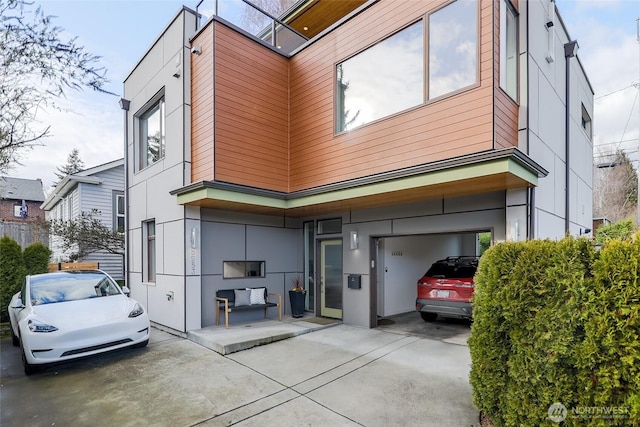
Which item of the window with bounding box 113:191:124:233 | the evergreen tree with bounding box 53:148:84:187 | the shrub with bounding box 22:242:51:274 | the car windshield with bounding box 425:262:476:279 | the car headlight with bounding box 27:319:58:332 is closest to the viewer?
the car headlight with bounding box 27:319:58:332

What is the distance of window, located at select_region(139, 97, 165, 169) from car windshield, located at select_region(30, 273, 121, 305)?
3.27m

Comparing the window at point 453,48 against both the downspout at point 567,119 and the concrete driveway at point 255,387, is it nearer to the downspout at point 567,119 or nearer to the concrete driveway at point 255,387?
the downspout at point 567,119

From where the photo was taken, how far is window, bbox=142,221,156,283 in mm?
8270

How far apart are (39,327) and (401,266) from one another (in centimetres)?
751

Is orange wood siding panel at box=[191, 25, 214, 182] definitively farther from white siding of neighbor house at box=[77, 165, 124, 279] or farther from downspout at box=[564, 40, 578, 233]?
white siding of neighbor house at box=[77, 165, 124, 279]

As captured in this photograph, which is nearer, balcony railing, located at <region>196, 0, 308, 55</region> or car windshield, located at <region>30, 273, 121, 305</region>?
car windshield, located at <region>30, 273, 121, 305</region>

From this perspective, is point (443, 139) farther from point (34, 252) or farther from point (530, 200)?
point (34, 252)

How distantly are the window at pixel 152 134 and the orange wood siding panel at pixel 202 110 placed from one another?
1.55m

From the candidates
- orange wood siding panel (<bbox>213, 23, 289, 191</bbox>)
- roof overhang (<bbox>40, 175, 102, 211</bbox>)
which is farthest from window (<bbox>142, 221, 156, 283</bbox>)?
roof overhang (<bbox>40, 175, 102, 211</bbox>)

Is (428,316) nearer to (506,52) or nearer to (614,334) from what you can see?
(506,52)

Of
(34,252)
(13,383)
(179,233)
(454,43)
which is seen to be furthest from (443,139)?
(34,252)

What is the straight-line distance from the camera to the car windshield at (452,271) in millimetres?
7367

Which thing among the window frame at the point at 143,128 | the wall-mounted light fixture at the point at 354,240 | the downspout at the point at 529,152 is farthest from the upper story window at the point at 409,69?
the window frame at the point at 143,128

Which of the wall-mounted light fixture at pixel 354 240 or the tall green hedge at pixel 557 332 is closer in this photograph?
the tall green hedge at pixel 557 332
